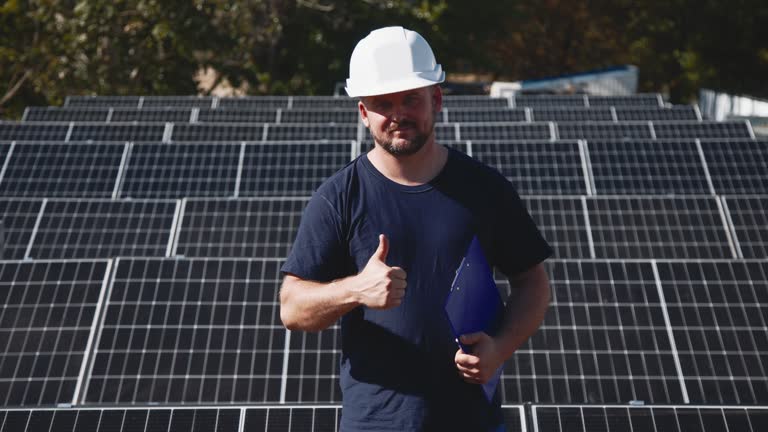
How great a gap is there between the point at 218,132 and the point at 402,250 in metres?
10.2

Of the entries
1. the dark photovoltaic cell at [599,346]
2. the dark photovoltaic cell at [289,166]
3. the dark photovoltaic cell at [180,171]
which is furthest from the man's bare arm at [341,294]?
the dark photovoltaic cell at [180,171]

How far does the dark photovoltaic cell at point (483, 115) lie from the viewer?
14.8 m

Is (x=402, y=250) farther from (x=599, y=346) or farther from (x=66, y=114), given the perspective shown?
(x=66, y=114)

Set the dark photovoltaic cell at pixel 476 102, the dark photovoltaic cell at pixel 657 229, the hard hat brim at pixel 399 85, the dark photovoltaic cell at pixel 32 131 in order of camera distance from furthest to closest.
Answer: the dark photovoltaic cell at pixel 476 102 < the dark photovoltaic cell at pixel 32 131 < the dark photovoltaic cell at pixel 657 229 < the hard hat brim at pixel 399 85

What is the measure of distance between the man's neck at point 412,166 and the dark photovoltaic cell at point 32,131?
10.8 m

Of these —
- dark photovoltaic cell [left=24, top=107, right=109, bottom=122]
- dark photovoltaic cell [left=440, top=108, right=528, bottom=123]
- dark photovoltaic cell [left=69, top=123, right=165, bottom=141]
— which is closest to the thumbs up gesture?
dark photovoltaic cell [left=69, top=123, right=165, bottom=141]

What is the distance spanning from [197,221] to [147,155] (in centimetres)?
283

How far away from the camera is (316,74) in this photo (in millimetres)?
23609

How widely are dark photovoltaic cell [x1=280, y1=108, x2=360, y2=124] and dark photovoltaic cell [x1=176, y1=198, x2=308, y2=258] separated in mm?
6526

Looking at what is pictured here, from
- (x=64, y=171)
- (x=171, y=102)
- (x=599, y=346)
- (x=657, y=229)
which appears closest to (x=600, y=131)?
(x=657, y=229)

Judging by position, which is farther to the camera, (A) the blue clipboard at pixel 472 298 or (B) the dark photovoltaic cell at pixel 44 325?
(B) the dark photovoltaic cell at pixel 44 325

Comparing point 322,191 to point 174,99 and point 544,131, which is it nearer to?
point 544,131

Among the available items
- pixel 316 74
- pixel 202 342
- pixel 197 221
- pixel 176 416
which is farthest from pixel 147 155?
pixel 316 74

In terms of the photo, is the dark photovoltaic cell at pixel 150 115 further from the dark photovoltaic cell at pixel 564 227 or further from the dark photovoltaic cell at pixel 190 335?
the dark photovoltaic cell at pixel 190 335
